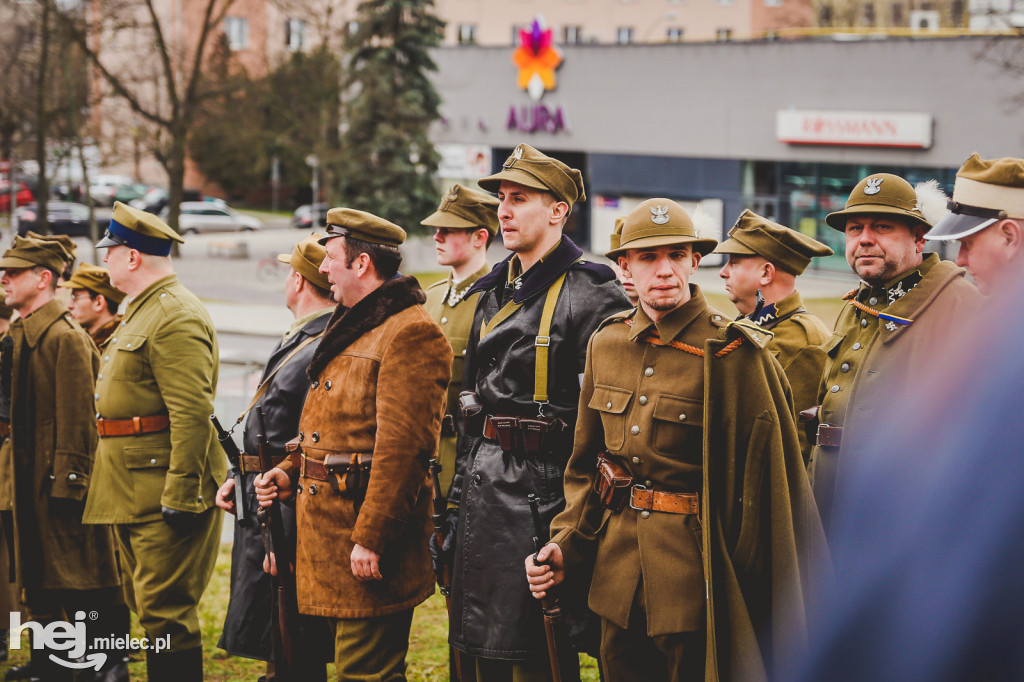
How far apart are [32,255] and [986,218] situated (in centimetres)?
508

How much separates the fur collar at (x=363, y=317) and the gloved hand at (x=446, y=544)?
2.76ft

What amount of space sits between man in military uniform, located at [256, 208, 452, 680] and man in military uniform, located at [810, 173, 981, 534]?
1.65 m

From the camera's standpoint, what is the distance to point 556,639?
412 centimetres

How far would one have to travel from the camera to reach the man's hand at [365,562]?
4297 mm

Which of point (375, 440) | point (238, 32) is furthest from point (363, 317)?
point (238, 32)

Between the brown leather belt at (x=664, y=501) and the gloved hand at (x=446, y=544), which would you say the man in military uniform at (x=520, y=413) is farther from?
the brown leather belt at (x=664, y=501)

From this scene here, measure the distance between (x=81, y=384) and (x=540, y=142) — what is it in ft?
108

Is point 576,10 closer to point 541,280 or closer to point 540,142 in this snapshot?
point 540,142

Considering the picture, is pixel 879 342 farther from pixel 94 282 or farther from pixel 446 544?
pixel 94 282

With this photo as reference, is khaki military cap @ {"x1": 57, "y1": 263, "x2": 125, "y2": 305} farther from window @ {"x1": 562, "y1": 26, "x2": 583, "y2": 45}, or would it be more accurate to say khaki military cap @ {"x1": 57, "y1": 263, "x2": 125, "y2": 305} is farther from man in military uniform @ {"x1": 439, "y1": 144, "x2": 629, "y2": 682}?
window @ {"x1": 562, "y1": 26, "x2": 583, "y2": 45}

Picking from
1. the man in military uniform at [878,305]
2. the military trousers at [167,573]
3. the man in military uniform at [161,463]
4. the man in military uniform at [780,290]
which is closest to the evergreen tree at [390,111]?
the man in military uniform at [161,463]

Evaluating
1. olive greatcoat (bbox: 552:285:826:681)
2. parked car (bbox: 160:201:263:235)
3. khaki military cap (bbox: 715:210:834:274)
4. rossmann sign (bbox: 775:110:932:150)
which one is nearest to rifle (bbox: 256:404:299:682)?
olive greatcoat (bbox: 552:285:826:681)

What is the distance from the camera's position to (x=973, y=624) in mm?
1461

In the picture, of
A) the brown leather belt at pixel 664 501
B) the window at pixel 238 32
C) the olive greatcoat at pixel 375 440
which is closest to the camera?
the brown leather belt at pixel 664 501
